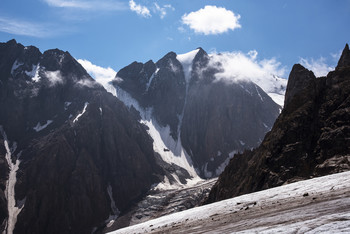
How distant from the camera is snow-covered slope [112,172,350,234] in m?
9.91

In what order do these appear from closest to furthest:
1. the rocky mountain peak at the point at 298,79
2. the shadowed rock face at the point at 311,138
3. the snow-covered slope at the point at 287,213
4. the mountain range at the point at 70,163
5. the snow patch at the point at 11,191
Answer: the snow-covered slope at the point at 287,213 < the shadowed rock face at the point at 311,138 < the rocky mountain peak at the point at 298,79 < the snow patch at the point at 11,191 < the mountain range at the point at 70,163

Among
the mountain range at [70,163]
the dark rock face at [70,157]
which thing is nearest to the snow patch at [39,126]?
the mountain range at [70,163]

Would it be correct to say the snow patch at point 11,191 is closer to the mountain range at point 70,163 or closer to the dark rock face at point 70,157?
the mountain range at point 70,163

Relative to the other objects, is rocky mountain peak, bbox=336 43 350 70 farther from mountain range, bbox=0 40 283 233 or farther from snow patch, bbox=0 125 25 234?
snow patch, bbox=0 125 25 234

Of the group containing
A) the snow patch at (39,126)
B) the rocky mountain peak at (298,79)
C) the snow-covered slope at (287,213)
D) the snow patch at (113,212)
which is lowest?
the snow patch at (113,212)

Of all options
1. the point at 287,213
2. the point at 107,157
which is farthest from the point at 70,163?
the point at 287,213

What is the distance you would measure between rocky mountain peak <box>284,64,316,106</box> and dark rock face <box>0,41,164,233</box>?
306 ft

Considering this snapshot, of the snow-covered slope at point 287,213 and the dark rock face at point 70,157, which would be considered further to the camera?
the dark rock face at point 70,157

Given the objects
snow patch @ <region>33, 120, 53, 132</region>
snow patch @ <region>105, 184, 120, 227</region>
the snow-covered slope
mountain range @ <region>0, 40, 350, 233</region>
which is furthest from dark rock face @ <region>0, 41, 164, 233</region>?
the snow-covered slope

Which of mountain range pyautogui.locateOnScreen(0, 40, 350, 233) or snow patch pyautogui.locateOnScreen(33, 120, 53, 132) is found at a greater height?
snow patch pyautogui.locateOnScreen(33, 120, 53, 132)

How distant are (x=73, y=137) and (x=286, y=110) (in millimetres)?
128061

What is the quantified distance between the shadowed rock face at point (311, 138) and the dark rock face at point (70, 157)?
101264mm

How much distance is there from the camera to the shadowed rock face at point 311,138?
38594 millimetres

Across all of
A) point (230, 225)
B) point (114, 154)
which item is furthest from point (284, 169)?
point (114, 154)
